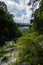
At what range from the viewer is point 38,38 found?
35.3 feet

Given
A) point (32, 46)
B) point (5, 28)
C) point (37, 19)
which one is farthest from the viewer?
point (5, 28)

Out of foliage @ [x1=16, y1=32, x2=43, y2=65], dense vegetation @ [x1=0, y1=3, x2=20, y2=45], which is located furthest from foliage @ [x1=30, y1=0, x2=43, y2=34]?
dense vegetation @ [x1=0, y1=3, x2=20, y2=45]

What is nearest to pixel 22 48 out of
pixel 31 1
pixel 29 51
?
pixel 29 51

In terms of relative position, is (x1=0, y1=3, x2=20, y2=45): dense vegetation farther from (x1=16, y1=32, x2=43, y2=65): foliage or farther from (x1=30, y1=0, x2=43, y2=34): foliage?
(x1=16, y1=32, x2=43, y2=65): foliage

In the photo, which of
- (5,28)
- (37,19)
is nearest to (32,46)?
(37,19)

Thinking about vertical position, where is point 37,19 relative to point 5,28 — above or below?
above

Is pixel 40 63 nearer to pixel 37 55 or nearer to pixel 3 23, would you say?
pixel 37 55

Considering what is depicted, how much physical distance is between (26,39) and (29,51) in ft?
2.61

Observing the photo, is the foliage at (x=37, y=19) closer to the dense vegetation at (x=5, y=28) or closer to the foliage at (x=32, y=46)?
the foliage at (x=32, y=46)

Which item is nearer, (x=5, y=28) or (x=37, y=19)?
(x=37, y=19)

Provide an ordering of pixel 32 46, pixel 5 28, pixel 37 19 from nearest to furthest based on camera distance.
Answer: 1. pixel 32 46
2. pixel 37 19
3. pixel 5 28

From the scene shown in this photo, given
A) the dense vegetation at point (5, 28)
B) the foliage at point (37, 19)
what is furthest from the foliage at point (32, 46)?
the dense vegetation at point (5, 28)

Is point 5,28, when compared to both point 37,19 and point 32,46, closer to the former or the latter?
point 37,19

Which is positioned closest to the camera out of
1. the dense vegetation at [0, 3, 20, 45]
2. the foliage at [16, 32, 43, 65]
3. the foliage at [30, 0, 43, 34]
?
the foliage at [16, 32, 43, 65]
